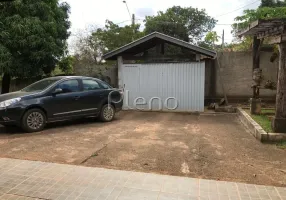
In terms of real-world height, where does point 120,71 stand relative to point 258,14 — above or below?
below

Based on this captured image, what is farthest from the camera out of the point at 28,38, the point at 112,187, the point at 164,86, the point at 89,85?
the point at 164,86

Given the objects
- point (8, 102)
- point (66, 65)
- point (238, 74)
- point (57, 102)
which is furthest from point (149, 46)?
point (8, 102)

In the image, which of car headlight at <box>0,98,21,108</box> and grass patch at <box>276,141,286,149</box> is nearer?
grass patch at <box>276,141,286,149</box>

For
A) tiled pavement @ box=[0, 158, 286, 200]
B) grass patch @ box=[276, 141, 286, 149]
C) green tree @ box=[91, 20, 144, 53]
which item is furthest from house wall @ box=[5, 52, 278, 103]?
green tree @ box=[91, 20, 144, 53]

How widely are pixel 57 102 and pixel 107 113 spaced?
188cm

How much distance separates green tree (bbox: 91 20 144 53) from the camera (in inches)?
745

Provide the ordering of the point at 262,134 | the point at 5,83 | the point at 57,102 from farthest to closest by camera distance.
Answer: the point at 5,83 → the point at 57,102 → the point at 262,134

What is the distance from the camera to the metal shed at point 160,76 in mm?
11273

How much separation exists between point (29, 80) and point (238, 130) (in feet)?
35.0

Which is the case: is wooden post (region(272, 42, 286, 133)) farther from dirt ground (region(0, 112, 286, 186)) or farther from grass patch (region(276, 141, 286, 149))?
dirt ground (region(0, 112, 286, 186))

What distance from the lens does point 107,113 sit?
9086 millimetres

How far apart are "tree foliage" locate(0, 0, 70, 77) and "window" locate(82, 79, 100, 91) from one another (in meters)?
4.09

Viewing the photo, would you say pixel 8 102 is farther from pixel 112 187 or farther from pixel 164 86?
pixel 164 86

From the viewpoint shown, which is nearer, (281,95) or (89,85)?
(281,95)
